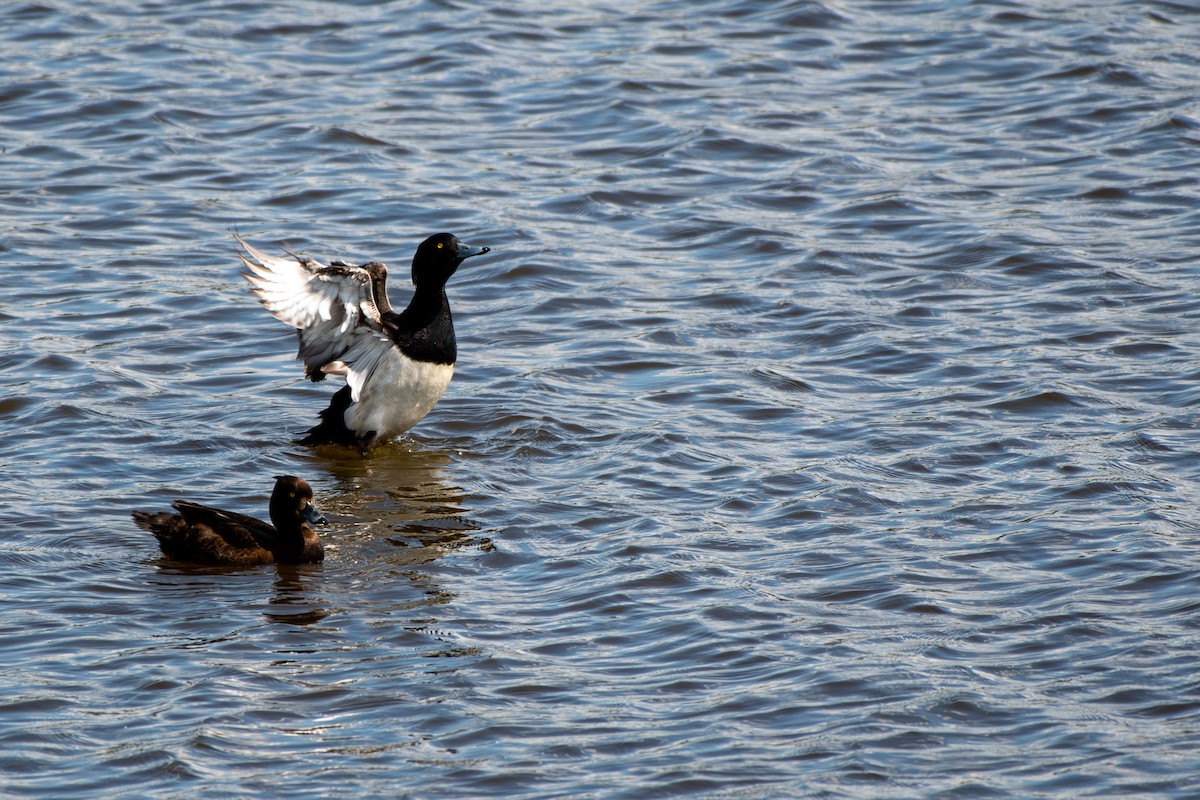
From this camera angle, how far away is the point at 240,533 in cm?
785

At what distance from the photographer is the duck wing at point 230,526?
25.6 feet

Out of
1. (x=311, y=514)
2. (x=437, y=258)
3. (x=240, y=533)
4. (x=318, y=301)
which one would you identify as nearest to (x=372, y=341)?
(x=318, y=301)

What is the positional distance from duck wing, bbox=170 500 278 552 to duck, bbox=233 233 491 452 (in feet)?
5.65

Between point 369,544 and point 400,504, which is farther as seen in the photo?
point 400,504

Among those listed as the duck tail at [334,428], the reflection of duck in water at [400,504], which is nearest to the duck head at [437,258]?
the duck tail at [334,428]

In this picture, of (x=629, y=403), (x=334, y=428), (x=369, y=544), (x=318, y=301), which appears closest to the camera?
(x=369, y=544)

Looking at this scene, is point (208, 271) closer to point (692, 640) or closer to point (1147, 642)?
point (692, 640)

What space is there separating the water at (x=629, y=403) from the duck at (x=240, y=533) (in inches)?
6.0

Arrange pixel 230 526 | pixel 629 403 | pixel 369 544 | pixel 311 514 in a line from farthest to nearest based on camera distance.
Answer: pixel 629 403
pixel 369 544
pixel 311 514
pixel 230 526

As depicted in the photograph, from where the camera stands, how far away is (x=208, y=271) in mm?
12008

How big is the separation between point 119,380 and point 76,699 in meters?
4.09

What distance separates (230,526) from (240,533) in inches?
2.3

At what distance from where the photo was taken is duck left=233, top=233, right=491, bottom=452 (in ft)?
30.7

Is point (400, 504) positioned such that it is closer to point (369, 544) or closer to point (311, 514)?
point (369, 544)
